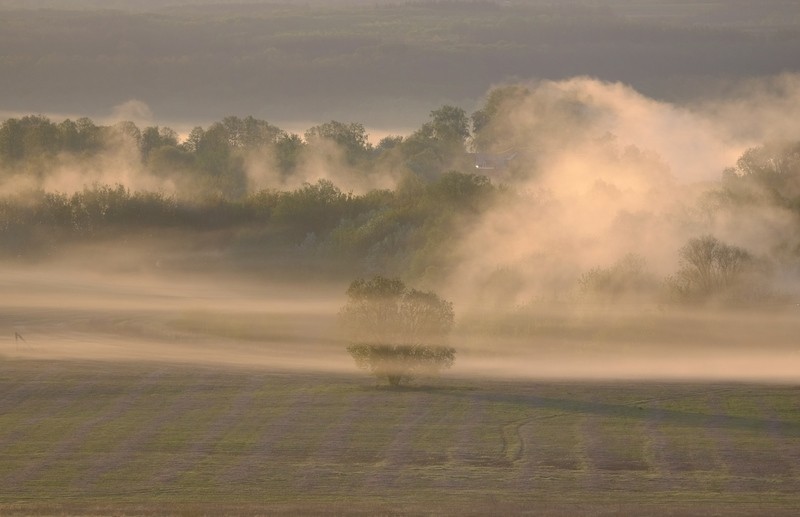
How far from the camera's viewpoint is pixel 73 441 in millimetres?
48438

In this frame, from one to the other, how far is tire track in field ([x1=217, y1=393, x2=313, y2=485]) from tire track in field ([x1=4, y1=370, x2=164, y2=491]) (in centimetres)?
517

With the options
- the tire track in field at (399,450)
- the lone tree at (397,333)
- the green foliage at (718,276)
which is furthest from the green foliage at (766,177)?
the tire track in field at (399,450)

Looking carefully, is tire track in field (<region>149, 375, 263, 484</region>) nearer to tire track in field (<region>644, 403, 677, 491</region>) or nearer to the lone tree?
the lone tree

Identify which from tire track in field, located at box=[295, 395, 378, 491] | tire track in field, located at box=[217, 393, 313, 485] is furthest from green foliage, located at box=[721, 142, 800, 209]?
tire track in field, located at box=[295, 395, 378, 491]

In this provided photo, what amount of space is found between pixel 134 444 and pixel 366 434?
7275mm

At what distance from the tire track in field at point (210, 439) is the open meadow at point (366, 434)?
0.10m

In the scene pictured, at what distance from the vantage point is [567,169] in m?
144

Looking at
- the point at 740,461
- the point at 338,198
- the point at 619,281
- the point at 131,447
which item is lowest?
the point at 131,447

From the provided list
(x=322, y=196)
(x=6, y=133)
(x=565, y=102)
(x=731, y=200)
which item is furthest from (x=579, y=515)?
(x=565, y=102)

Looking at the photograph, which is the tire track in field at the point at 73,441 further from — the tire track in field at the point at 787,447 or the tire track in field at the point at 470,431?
the tire track in field at the point at 787,447

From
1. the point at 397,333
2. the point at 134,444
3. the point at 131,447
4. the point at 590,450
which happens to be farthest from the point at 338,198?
the point at 590,450

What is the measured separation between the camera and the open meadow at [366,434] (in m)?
41.6

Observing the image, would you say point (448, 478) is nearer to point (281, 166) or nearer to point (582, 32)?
point (281, 166)

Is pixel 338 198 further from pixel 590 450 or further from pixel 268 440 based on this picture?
pixel 590 450
